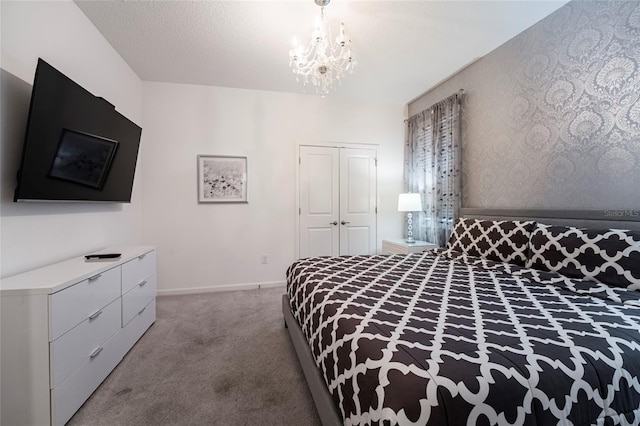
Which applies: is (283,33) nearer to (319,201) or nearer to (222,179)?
(222,179)

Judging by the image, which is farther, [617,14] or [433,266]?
[433,266]

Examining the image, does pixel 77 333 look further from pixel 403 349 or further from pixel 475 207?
pixel 475 207

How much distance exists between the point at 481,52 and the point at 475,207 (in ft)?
5.53

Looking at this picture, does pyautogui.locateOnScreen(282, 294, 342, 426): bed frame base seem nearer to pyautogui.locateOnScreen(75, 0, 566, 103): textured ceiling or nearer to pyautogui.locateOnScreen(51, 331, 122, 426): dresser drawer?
pyautogui.locateOnScreen(51, 331, 122, 426): dresser drawer

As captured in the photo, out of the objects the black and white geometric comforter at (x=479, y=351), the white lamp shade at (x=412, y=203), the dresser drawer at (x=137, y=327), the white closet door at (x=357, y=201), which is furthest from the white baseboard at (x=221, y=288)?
the black and white geometric comforter at (x=479, y=351)

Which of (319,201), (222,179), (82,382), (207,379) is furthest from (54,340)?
(319,201)

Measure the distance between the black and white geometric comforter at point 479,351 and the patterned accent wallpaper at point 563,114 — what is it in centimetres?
94

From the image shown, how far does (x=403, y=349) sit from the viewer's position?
91cm

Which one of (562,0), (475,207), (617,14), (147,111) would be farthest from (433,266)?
(147,111)

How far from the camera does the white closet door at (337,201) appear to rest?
12.7ft

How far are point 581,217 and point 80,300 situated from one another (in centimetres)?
347

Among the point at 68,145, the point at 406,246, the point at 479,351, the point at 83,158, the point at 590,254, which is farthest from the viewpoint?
the point at 406,246

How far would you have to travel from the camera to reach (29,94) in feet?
5.56

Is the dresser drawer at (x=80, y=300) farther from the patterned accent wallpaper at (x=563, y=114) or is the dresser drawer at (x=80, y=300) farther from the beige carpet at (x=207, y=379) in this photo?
the patterned accent wallpaper at (x=563, y=114)
